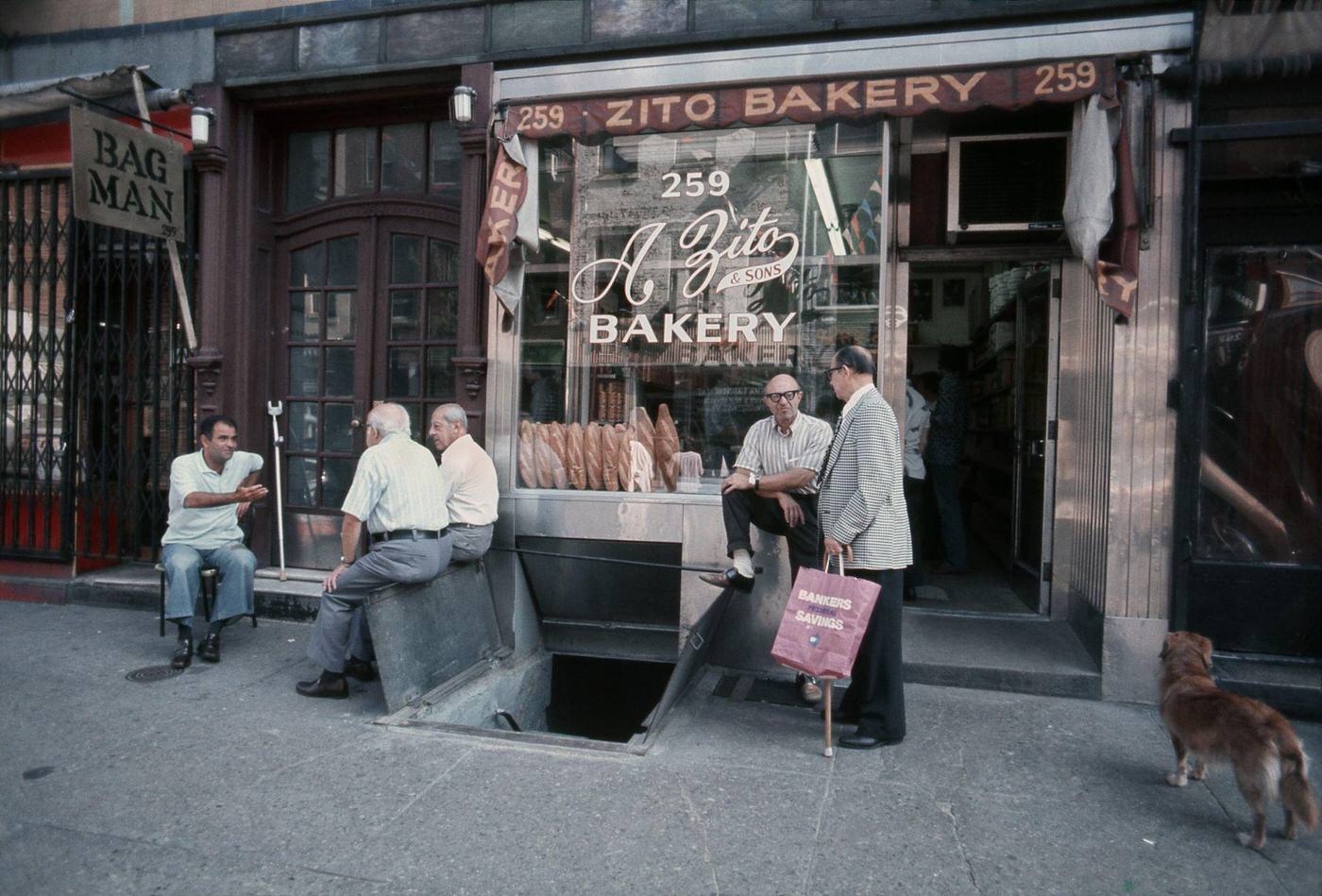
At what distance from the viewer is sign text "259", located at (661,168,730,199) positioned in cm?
639

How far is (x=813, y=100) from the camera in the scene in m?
5.70

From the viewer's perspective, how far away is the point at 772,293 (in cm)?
629

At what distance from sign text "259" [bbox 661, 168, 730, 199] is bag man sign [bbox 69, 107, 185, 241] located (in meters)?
3.92

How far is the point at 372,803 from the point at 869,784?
225 cm

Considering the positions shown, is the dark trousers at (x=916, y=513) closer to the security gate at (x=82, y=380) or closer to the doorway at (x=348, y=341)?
the doorway at (x=348, y=341)

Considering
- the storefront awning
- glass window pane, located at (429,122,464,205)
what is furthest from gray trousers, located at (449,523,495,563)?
the storefront awning

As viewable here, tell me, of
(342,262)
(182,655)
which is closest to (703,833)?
(182,655)

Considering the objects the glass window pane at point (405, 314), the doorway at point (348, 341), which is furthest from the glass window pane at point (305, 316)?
the glass window pane at point (405, 314)

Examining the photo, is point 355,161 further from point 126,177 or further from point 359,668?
point 359,668

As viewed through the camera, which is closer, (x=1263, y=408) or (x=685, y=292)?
(x=1263, y=408)

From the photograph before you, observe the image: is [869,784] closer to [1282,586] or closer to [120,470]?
[1282,586]

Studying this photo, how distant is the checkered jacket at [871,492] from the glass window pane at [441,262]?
12.9 ft

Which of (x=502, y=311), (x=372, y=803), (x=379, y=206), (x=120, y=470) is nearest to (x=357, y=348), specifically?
(x=379, y=206)

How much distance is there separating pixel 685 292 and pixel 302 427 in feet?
11.9
